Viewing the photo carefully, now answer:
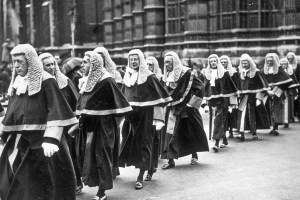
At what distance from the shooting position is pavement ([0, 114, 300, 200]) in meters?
7.59

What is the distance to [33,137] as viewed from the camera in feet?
17.9

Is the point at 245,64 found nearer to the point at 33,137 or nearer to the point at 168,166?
the point at 168,166

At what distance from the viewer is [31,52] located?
5.50m

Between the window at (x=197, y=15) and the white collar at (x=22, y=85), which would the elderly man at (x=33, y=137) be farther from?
the window at (x=197, y=15)

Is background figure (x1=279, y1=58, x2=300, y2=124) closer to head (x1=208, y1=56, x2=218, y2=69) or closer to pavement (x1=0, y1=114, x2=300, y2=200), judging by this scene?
head (x1=208, y1=56, x2=218, y2=69)

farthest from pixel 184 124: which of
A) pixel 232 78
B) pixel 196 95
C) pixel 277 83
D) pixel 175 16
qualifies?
pixel 175 16

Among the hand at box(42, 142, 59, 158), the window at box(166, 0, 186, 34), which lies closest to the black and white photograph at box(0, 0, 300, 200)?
the hand at box(42, 142, 59, 158)

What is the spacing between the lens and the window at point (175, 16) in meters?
24.3

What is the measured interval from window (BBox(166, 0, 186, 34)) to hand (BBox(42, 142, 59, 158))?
1924 cm

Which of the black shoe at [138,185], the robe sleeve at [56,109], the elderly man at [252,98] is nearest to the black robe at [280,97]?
the elderly man at [252,98]

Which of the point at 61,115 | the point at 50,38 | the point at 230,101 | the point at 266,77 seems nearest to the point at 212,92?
the point at 230,101

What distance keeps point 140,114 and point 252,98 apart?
5.43 m

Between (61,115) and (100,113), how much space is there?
74.9 inches

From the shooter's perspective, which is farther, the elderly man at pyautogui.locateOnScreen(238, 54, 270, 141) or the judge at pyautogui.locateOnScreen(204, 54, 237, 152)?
the elderly man at pyautogui.locateOnScreen(238, 54, 270, 141)
